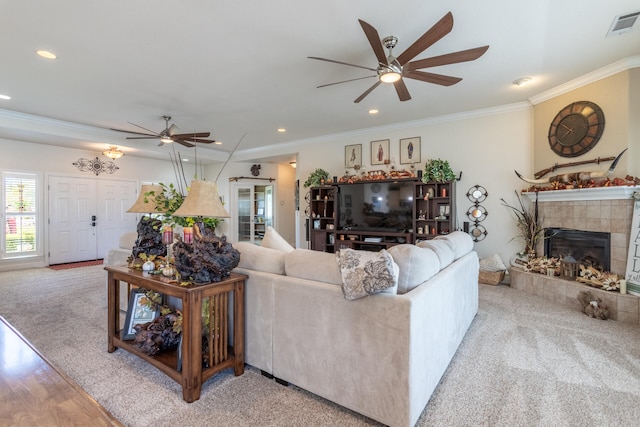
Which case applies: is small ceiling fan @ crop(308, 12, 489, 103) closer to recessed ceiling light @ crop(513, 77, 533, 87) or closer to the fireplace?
recessed ceiling light @ crop(513, 77, 533, 87)

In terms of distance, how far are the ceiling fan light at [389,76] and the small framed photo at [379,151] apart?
3042 millimetres

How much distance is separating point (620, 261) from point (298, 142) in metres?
5.63

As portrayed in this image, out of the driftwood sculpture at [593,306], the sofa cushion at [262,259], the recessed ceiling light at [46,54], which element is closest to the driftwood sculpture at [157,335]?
the sofa cushion at [262,259]

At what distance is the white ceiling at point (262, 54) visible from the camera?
2.38 meters

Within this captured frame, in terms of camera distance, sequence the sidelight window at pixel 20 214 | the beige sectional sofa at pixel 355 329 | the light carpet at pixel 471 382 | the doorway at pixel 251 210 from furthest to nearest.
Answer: the doorway at pixel 251 210, the sidelight window at pixel 20 214, the light carpet at pixel 471 382, the beige sectional sofa at pixel 355 329

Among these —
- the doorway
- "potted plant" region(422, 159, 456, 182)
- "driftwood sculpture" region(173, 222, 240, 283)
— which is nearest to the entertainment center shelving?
"potted plant" region(422, 159, 456, 182)

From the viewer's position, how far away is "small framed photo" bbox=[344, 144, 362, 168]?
602 centimetres

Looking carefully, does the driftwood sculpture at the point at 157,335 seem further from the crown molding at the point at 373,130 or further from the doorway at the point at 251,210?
the doorway at the point at 251,210

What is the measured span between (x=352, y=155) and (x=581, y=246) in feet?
12.6

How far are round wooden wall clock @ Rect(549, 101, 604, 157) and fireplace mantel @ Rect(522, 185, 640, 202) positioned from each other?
0.52m

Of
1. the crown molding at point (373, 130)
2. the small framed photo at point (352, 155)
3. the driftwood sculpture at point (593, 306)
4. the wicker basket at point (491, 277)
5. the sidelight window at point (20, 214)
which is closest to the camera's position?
the driftwood sculpture at point (593, 306)

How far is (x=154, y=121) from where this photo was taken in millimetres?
5258

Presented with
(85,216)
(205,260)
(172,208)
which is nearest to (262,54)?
(172,208)

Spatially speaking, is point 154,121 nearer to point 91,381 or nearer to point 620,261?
point 91,381
